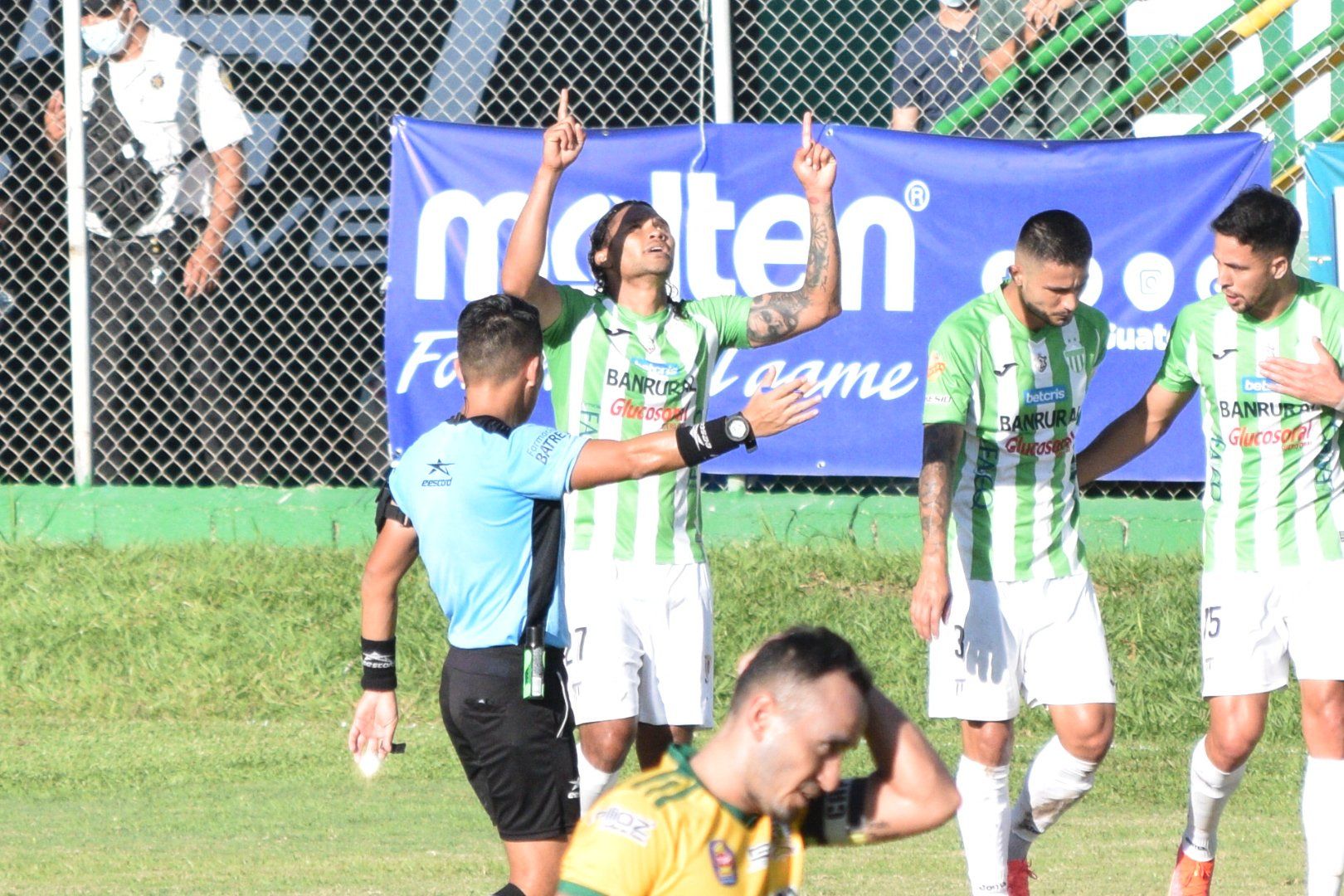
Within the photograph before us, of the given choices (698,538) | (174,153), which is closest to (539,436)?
(698,538)

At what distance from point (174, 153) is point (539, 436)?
6368mm

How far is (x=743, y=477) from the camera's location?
1070 centimetres

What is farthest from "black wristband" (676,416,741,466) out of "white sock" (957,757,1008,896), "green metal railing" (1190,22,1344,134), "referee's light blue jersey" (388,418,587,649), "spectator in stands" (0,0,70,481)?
"spectator in stands" (0,0,70,481)

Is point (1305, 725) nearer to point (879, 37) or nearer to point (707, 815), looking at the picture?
point (707, 815)

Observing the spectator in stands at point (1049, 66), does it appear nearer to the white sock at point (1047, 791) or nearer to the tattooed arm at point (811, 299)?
the tattooed arm at point (811, 299)

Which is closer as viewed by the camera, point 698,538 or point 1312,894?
point 1312,894

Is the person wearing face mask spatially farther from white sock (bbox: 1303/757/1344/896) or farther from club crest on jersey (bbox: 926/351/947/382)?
white sock (bbox: 1303/757/1344/896)

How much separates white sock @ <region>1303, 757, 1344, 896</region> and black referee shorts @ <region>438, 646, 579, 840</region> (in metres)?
2.58

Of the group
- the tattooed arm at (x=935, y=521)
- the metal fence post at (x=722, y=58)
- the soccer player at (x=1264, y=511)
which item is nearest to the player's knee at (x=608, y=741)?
the tattooed arm at (x=935, y=521)

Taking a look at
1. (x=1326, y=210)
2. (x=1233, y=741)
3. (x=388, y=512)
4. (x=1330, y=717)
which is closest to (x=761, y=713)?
(x=388, y=512)

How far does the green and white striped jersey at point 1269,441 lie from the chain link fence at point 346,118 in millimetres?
4184

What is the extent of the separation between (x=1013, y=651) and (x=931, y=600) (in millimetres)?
538

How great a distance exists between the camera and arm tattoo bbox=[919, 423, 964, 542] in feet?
19.7

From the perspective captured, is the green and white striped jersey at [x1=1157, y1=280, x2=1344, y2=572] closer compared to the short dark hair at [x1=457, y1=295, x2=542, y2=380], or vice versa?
the short dark hair at [x1=457, y1=295, x2=542, y2=380]
